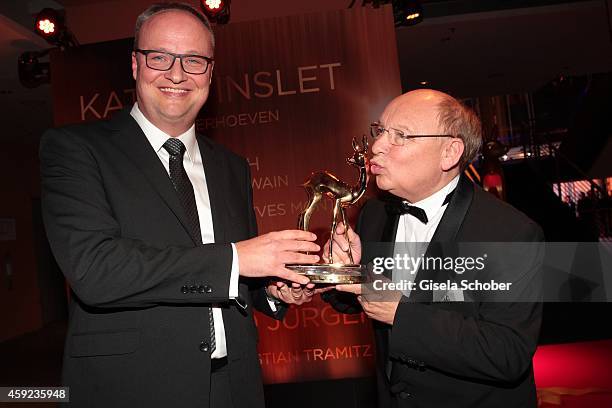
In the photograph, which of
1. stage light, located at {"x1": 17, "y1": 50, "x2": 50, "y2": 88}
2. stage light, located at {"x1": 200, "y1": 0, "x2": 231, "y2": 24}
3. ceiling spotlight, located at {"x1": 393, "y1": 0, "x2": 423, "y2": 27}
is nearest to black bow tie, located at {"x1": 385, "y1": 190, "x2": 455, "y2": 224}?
stage light, located at {"x1": 200, "y1": 0, "x2": 231, "y2": 24}

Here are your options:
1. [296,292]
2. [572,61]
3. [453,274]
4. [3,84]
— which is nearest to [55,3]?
[3,84]

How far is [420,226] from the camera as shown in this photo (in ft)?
8.07

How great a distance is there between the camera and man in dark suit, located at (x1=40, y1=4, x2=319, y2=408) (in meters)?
1.88

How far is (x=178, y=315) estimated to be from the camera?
2.04 meters

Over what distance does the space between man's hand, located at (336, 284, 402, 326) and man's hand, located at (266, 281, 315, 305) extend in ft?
1.01

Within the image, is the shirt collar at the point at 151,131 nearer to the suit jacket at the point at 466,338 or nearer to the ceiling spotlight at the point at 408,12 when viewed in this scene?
the suit jacket at the point at 466,338

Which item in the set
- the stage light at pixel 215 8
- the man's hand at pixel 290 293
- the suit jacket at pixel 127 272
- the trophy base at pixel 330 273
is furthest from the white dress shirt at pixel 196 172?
the stage light at pixel 215 8

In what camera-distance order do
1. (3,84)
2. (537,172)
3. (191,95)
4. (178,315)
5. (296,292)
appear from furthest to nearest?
(537,172), (3,84), (296,292), (191,95), (178,315)

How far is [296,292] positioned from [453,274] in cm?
66

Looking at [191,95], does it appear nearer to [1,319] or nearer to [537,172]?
[1,319]

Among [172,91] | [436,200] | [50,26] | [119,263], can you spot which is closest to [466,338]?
[436,200]

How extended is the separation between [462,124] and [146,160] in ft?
4.28

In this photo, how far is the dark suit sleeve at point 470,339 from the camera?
1.98m

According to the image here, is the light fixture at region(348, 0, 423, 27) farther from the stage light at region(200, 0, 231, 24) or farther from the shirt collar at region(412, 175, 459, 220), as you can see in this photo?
the shirt collar at region(412, 175, 459, 220)
